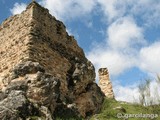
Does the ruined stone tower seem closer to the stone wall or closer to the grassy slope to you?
A: the grassy slope

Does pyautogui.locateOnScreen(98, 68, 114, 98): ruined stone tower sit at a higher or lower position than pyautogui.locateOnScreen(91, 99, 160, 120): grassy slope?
higher

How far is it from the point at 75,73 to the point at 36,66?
421 centimetres

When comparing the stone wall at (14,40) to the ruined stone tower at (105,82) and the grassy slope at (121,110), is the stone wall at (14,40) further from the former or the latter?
the ruined stone tower at (105,82)

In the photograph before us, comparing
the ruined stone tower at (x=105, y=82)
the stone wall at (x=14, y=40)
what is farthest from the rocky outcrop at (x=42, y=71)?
the ruined stone tower at (x=105, y=82)

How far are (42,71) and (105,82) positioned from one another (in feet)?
38.1

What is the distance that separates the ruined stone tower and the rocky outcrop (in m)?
4.09

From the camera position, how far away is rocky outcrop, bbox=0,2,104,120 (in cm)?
1058

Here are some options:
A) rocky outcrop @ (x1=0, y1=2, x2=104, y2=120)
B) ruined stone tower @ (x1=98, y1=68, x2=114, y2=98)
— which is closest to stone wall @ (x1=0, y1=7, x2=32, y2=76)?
rocky outcrop @ (x1=0, y1=2, x2=104, y2=120)

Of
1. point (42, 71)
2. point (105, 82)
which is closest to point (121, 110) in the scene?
point (42, 71)

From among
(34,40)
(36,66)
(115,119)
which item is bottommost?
(115,119)

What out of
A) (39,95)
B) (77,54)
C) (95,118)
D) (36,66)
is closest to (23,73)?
(36,66)

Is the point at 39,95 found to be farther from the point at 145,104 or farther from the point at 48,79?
the point at 145,104

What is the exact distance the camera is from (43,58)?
1423 cm

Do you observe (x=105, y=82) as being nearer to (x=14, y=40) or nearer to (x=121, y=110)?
(x=121, y=110)
